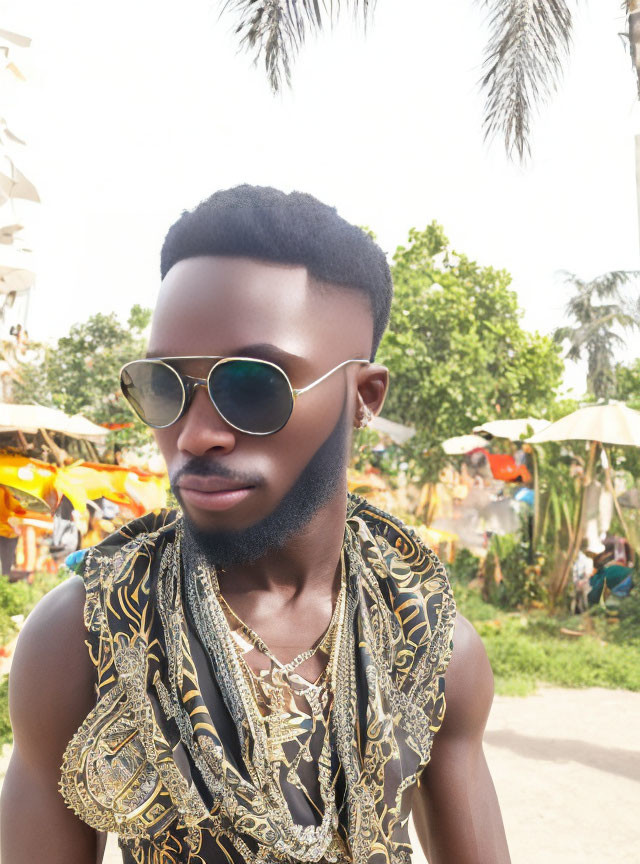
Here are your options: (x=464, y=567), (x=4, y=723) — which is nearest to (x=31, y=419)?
(x=4, y=723)

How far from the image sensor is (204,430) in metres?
1.06

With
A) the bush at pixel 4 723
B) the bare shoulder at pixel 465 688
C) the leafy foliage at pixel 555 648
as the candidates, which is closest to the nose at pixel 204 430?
the bare shoulder at pixel 465 688

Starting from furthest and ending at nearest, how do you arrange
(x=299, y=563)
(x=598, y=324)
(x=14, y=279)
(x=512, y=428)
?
(x=598, y=324) → (x=512, y=428) → (x=14, y=279) → (x=299, y=563)

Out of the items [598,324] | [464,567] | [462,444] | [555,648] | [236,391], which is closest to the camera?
[236,391]

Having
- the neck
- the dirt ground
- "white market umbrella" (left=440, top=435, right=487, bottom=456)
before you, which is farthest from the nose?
"white market umbrella" (left=440, top=435, right=487, bottom=456)

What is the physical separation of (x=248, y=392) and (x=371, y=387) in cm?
28

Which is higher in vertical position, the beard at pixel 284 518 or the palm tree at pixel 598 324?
the palm tree at pixel 598 324

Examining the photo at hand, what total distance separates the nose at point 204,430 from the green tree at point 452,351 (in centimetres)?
1205

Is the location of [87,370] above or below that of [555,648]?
above

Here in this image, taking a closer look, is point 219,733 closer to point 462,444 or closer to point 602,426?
point 602,426

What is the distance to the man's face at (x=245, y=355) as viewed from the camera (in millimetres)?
1073

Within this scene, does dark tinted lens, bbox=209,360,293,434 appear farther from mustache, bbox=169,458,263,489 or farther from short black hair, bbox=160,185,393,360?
short black hair, bbox=160,185,393,360

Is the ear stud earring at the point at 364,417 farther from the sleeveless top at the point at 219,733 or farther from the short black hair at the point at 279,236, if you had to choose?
the sleeveless top at the point at 219,733

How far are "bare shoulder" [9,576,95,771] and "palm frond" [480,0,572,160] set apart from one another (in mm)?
7458
